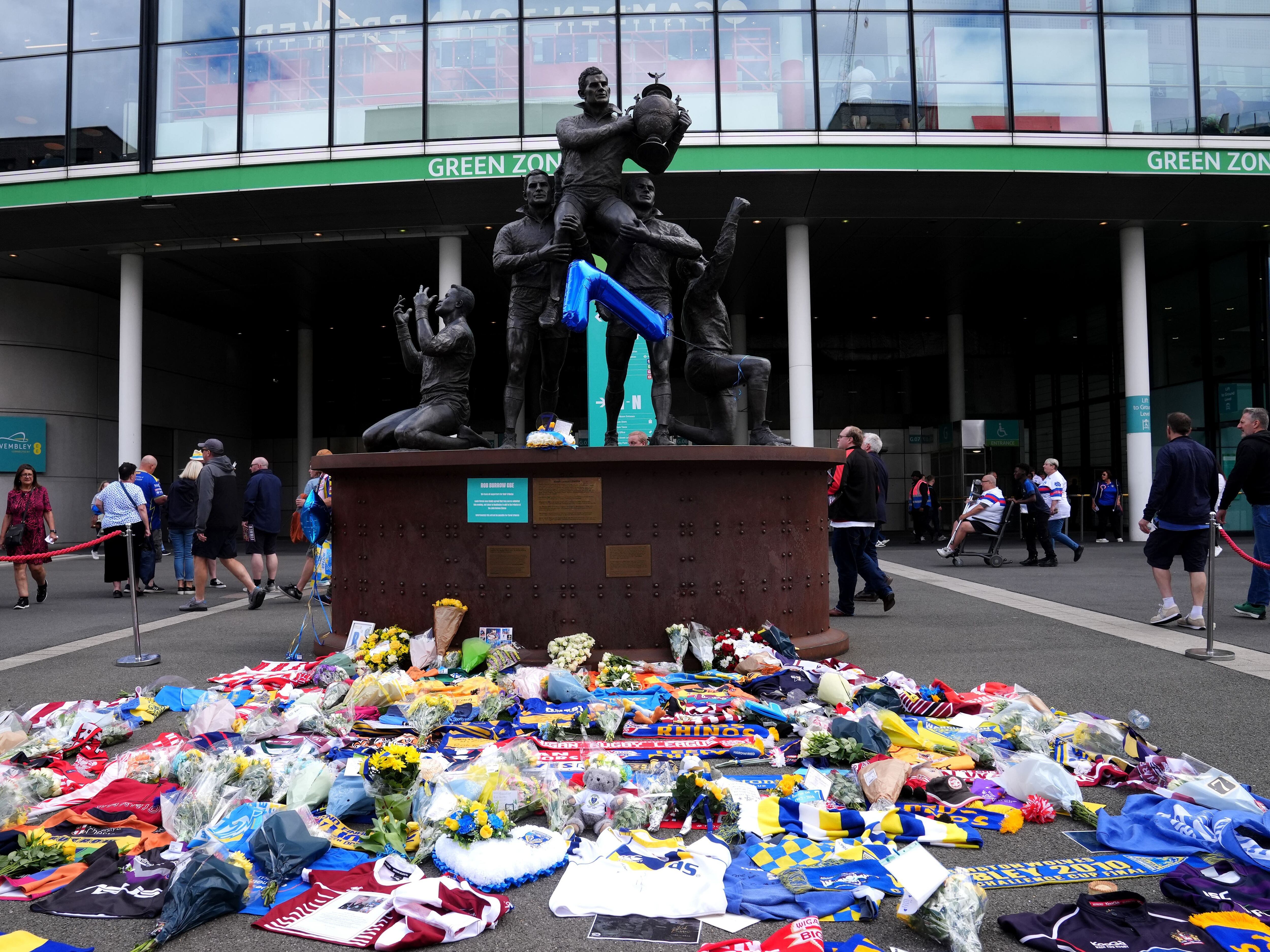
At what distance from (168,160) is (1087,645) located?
2131 cm

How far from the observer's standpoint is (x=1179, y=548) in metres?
8.24

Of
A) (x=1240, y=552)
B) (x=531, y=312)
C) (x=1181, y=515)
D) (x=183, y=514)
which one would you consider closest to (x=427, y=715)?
(x=531, y=312)

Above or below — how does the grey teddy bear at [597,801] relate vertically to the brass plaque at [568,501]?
below

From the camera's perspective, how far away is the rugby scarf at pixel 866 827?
3262 millimetres

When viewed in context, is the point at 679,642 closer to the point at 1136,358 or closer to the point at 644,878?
the point at 644,878

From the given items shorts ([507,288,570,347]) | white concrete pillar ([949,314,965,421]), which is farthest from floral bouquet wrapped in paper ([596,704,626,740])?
white concrete pillar ([949,314,965,421])

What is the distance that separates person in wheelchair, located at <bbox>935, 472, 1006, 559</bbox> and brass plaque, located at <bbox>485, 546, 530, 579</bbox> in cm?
1118

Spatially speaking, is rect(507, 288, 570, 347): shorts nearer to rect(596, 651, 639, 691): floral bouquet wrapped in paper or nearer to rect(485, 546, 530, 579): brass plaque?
rect(485, 546, 530, 579): brass plaque

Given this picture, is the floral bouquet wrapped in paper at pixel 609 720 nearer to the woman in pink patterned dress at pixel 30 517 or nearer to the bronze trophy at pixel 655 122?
the bronze trophy at pixel 655 122

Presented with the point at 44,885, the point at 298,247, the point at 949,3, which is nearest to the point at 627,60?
the point at 949,3

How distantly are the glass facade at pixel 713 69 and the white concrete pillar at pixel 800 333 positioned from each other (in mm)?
2852

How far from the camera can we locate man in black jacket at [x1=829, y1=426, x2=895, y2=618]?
9250 mm

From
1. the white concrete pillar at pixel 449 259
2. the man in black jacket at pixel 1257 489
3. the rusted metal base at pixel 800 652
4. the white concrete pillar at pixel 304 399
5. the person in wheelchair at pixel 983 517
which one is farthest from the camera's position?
the white concrete pillar at pixel 304 399

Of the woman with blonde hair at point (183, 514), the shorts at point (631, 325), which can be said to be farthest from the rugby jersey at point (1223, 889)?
the woman with blonde hair at point (183, 514)
